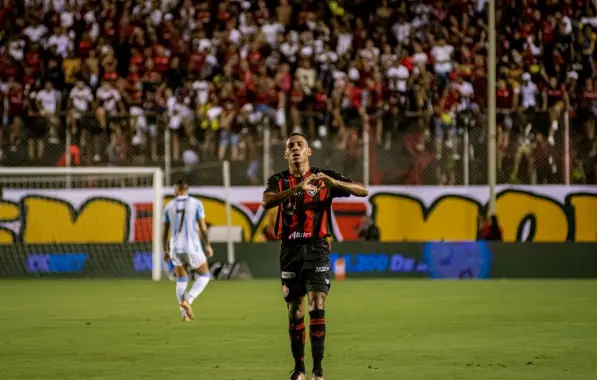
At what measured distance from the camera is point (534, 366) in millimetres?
11273

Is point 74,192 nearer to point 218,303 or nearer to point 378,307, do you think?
point 218,303

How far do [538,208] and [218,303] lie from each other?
36.2ft

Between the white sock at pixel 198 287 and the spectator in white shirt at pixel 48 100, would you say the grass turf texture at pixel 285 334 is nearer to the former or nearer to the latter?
the white sock at pixel 198 287

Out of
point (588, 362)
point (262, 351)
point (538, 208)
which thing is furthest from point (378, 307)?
point (538, 208)

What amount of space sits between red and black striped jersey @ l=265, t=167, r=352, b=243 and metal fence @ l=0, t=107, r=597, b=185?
1756 centimetres

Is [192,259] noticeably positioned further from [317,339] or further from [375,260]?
[375,260]

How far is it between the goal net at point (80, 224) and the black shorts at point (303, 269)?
748 inches

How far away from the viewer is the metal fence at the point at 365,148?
2798cm

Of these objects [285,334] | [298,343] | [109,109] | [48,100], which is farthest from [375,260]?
[298,343]

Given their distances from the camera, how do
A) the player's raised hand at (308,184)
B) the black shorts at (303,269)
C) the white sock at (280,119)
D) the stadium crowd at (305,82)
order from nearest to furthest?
the player's raised hand at (308,184) → the black shorts at (303,269) → the stadium crowd at (305,82) → the white sock at (280,119)

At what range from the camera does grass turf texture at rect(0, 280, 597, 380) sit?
11.1 metres

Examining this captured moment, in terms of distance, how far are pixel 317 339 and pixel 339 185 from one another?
123 centimetres

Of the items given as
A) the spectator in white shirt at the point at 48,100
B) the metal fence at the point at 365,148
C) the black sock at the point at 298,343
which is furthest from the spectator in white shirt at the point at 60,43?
the black sock at the point at 298,343

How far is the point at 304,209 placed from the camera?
1023 cm
